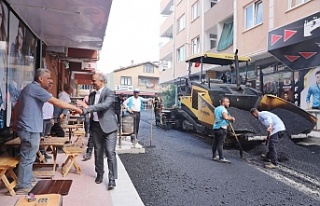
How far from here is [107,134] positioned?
458 centimetres

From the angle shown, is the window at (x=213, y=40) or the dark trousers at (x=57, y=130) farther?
the window at (x=213, y=40)

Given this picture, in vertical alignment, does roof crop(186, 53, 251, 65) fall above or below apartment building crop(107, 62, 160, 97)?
below

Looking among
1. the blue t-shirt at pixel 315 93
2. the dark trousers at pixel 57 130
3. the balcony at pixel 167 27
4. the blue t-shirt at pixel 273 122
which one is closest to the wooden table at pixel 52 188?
the dark trousers at pixel 57 130

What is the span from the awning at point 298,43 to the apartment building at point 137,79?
39793mm

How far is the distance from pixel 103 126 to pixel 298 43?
8.75 meters

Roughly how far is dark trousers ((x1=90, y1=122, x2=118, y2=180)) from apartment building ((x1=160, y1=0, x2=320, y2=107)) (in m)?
7.54

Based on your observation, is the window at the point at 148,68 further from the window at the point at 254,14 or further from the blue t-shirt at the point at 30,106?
the blue t-shirt at the point at 30,106

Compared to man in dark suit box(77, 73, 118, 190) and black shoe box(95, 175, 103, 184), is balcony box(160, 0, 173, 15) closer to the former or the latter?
man in dark suit box(77, 73, 118, 190)

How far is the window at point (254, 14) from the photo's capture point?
14.6 m

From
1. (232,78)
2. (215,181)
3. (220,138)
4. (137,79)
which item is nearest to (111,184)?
(215,181)

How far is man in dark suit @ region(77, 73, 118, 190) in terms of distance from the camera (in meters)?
4.54

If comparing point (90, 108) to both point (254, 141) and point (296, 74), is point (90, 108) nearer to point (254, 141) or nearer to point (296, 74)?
point (254, 141)

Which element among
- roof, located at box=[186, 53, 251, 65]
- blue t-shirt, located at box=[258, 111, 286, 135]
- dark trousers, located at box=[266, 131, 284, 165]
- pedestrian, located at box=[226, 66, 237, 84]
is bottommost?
dark trousers, located at box=[266, 131, 284, 165]

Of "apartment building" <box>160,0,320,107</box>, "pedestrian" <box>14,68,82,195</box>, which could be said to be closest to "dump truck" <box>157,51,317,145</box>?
"apartment building" <box>160,0,320,107</box>
